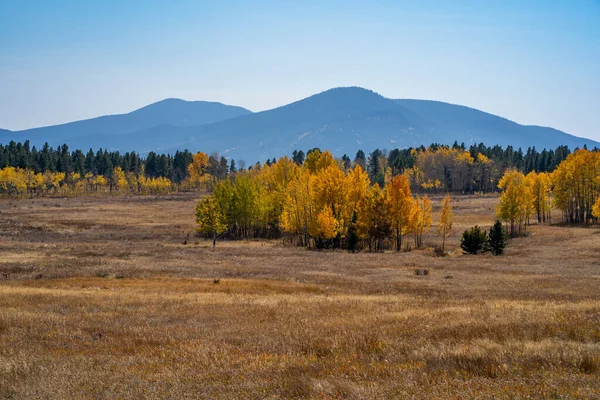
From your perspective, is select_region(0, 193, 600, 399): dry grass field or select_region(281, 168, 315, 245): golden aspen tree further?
select_region(281, 168, 315, 245): golden aspen tree

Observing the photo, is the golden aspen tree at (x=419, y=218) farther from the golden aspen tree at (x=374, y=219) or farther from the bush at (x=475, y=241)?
the bush at (x=475, y=241)

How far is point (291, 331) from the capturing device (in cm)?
1753

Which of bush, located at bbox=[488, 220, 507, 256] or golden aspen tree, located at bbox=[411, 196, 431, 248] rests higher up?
golden aspen tree, located at bbox=[411, 196, 431, 248]

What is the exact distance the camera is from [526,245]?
73562mm

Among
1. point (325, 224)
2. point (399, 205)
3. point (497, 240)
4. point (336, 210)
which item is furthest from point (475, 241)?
point (325, 224)

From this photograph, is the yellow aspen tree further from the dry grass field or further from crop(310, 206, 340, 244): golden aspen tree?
the dry grass field

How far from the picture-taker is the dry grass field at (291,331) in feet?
32.7

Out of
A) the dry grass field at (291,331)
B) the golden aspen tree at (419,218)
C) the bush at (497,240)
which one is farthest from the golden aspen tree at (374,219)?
the dry grass field at (291,331)

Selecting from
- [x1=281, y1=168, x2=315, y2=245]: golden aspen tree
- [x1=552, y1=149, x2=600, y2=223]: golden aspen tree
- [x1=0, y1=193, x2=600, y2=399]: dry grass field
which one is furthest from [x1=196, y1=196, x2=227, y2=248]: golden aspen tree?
[x1=552, y1=149, x2=600, y2=223]: golden aspen tree

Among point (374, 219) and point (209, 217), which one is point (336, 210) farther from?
point (209, 217)

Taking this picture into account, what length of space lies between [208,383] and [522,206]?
85.4 meters

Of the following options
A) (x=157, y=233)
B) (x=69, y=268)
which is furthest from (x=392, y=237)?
(x=69, y=268)

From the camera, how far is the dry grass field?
997cm

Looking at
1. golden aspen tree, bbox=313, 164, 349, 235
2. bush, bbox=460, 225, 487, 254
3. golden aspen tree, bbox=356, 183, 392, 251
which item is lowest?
bush, bbox=460, 225, 487, 254
